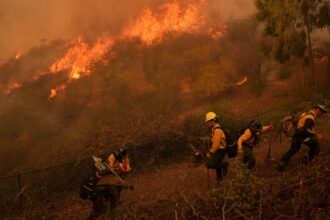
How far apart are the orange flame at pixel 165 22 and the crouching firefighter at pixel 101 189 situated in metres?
20.5

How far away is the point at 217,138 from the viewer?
23.1 feet

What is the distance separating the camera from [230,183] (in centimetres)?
513

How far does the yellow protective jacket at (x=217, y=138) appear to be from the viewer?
7.03 metres

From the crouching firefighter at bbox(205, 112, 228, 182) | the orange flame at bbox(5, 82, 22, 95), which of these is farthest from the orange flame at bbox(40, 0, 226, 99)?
the crouching firefighter at bbox(205, 112, 228, 182)

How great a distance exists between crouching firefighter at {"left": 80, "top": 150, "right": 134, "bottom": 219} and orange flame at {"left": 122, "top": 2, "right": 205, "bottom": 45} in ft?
67.3

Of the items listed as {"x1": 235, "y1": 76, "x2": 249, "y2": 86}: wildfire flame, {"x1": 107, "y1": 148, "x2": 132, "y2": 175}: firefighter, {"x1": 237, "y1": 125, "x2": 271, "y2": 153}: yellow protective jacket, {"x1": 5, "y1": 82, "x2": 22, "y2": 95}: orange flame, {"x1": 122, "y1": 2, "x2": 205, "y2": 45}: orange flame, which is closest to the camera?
{"x1": 237, "y1": 125, "x2": 271, "y2": 153}: yellow protective jacket

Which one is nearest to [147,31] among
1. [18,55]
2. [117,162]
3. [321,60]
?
[321,60]

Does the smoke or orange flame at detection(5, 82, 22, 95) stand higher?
the smoke

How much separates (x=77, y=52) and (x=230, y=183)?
2601cm

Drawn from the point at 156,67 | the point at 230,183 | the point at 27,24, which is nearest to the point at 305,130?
the point at 230,183

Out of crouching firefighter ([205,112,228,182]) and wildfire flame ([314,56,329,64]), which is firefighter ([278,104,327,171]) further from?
wildfire flame ([314,56,329,64])

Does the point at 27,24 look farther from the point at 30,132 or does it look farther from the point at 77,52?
the point at 30,132

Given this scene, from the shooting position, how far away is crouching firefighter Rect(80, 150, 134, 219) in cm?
700

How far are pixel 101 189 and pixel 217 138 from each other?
2.56m
